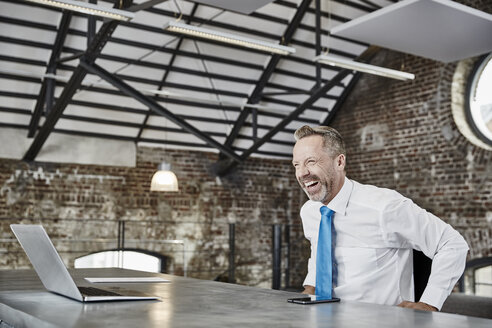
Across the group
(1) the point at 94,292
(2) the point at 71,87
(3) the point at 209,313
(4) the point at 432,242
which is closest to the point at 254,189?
(2) the point at 71,87

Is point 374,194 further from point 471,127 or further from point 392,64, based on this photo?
point 392,64

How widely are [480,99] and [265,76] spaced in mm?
3148

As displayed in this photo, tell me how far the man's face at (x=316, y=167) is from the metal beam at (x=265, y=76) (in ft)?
19.5

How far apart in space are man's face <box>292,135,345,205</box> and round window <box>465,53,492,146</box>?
6124 millimetres

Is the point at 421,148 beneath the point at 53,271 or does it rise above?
above

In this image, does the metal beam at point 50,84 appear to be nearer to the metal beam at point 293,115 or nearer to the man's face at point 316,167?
the metal beam at point 293,115

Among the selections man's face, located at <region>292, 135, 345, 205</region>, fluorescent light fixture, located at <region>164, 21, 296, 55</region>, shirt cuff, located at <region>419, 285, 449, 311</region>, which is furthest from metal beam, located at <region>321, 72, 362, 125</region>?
shirt cuff, located at <region>419, 285, 449, 311</region>

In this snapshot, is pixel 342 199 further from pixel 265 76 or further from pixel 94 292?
pixel 265 76

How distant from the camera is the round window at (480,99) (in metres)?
7.97

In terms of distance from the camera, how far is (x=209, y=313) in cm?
159

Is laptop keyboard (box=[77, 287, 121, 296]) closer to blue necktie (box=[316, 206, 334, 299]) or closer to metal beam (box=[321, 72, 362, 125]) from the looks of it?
blue necktie (box=[316, 206, 334, 299])

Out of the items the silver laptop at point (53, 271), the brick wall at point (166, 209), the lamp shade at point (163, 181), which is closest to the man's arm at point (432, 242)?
the silver laptop at point (53, 271)

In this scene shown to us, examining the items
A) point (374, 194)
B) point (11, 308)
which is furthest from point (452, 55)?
point (11, 308)

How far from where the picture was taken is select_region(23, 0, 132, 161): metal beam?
20.3 ft
